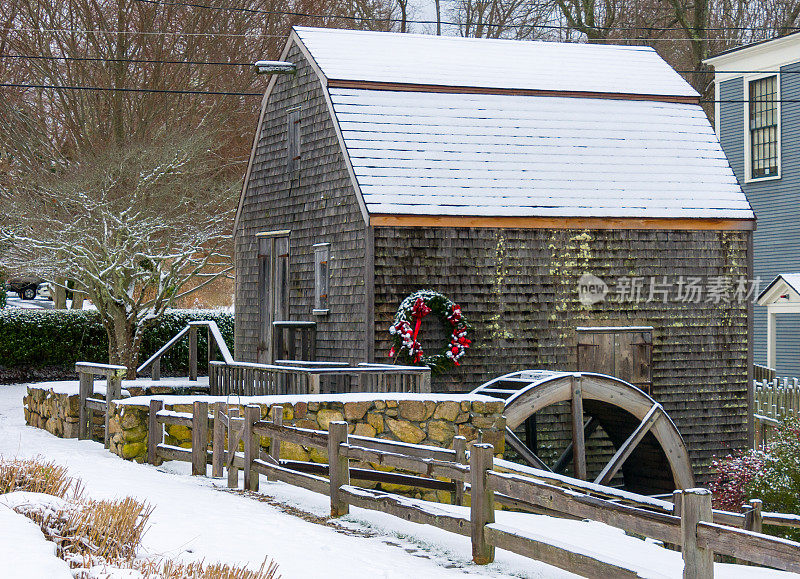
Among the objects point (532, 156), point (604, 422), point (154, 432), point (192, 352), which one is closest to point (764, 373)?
point (604, 422)

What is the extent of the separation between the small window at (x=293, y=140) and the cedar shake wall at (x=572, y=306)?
3.60 m

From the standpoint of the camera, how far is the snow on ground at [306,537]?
7.14 metres

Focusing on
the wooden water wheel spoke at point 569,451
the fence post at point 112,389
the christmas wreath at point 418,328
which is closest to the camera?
the fence post at point 112,389

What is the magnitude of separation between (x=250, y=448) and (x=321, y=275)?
7718 millimetres

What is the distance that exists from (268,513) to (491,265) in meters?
8.67

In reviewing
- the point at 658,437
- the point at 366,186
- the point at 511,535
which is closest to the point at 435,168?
the point at 366,186

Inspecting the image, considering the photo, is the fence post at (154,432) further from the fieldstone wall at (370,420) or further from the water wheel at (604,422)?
the water wheel at (604,422)

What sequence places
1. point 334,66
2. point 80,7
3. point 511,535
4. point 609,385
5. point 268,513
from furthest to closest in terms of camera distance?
point 80,7
point 334,66
point 609,385
point 268,513
point 511,535

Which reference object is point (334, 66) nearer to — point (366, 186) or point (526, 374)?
point (366, 186)

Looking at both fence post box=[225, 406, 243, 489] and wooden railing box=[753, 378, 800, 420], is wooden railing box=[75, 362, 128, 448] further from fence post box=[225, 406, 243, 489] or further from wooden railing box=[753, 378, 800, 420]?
wooden railing box=[753, 378, 800, 420]

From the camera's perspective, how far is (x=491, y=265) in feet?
56.0

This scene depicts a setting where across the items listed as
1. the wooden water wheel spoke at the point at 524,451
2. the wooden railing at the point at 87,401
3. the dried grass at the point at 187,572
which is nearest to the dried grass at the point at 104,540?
the dried grass at the point at 187,572

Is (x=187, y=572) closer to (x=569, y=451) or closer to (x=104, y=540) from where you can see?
(x=104, y=540)

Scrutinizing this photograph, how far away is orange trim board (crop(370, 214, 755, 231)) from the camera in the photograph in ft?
53.6
